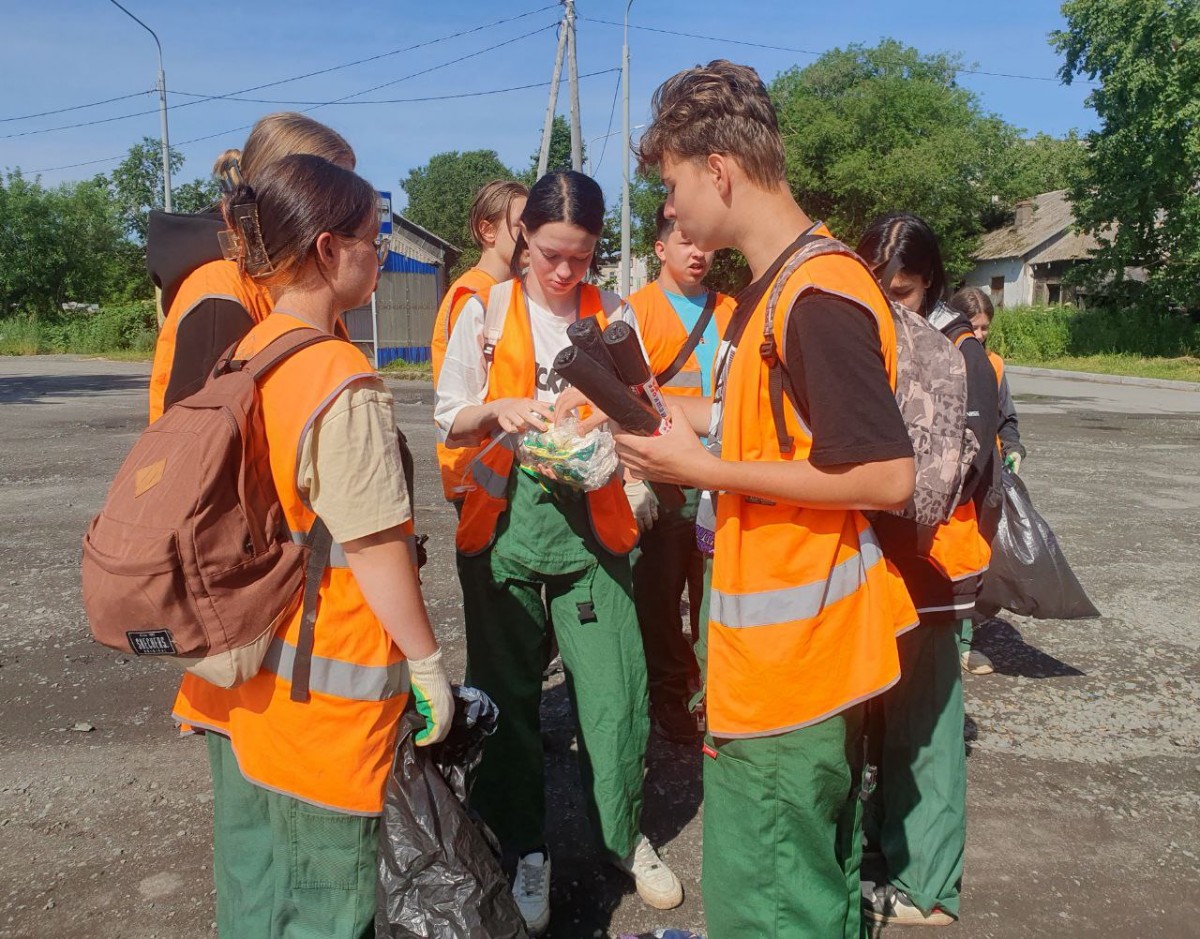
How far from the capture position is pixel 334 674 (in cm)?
178

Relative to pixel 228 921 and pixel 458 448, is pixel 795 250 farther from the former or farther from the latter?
pixel 228 921

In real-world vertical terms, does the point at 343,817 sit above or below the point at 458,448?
below

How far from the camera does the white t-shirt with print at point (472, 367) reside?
9.52 feet

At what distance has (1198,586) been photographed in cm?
595

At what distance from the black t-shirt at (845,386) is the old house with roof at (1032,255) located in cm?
4176

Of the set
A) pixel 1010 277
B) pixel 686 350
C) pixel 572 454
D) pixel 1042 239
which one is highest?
pixel 1042 239

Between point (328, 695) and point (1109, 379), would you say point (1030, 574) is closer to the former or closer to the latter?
point (328, 695)

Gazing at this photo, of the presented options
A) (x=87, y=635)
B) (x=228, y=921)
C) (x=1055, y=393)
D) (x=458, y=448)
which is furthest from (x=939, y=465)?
(x=1055, y=393)

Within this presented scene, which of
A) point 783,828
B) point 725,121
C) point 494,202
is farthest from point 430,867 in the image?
point 494,202

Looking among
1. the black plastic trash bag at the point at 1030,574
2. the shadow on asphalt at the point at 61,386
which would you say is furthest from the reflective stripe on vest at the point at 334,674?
the shadow on asphalt at the point at 61,386

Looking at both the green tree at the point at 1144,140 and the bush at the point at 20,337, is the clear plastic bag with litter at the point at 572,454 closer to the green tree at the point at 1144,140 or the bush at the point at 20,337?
the green tree at the point at 1144,140

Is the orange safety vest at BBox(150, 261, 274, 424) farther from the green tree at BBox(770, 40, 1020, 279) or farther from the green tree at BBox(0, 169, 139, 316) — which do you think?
the green tree at BBox(0, 169, 139, 316)

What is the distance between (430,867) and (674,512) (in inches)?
94.4

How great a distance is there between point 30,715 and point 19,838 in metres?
1.09
